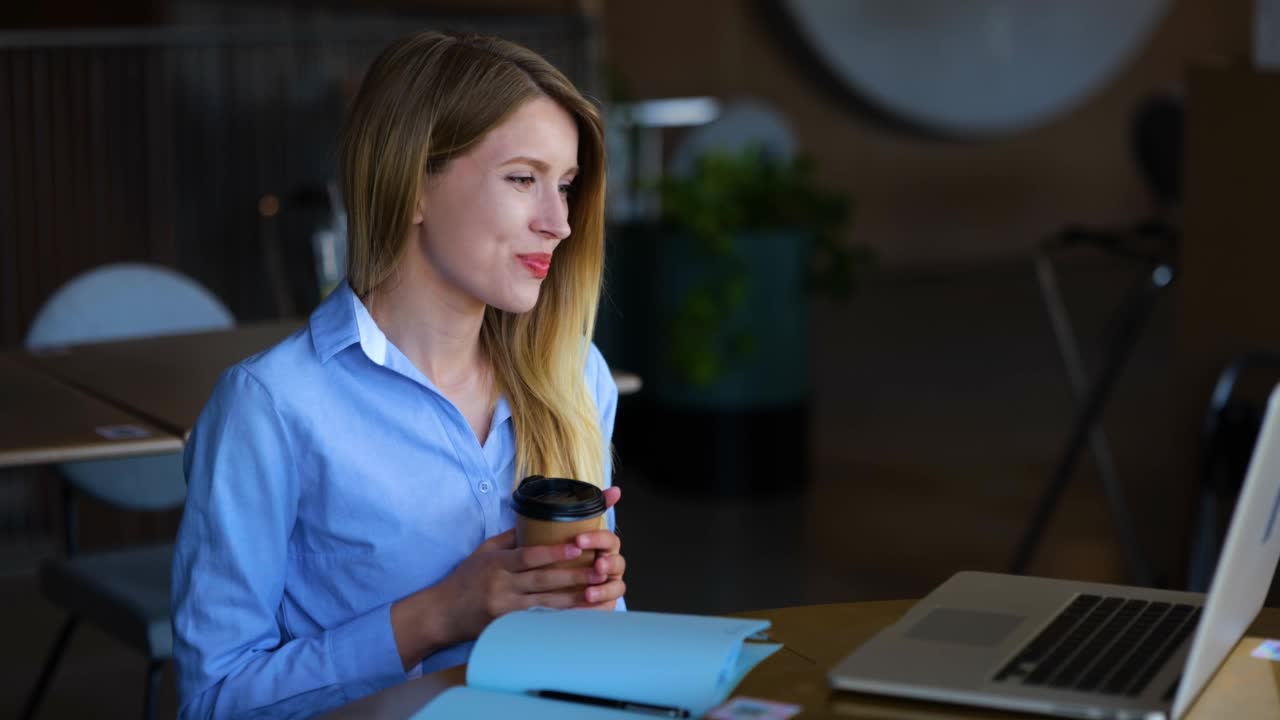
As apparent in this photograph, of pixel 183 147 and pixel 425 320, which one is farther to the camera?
pixel 183 147

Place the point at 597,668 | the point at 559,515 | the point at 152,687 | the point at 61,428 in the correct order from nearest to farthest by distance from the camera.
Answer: the point at 597,668 < the point at 559,515 < the point at 61,428 < the point at 152,687

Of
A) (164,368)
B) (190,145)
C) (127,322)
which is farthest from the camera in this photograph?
(190,145)

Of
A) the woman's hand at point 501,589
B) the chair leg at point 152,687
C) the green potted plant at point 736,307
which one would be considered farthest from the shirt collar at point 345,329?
the green potted plant at point 736,307

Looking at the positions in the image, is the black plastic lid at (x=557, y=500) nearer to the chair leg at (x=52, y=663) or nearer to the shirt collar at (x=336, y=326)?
the shirt collar at (x=336, y=326)

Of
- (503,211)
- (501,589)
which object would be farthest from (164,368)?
(501,589)

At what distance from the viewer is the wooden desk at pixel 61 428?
7.43 ft

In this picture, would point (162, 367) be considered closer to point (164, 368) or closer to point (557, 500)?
point (164, 368)

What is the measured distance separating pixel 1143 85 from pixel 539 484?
8864mm

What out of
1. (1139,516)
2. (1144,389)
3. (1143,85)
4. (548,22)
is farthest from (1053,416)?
(1143,85)

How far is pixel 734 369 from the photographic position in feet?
15.7

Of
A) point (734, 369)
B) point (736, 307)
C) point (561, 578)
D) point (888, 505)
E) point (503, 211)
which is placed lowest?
point (888, 505)

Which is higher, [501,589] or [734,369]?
[501,589]

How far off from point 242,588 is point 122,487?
1.73 metres

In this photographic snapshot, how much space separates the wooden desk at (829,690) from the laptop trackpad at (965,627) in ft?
0.29
